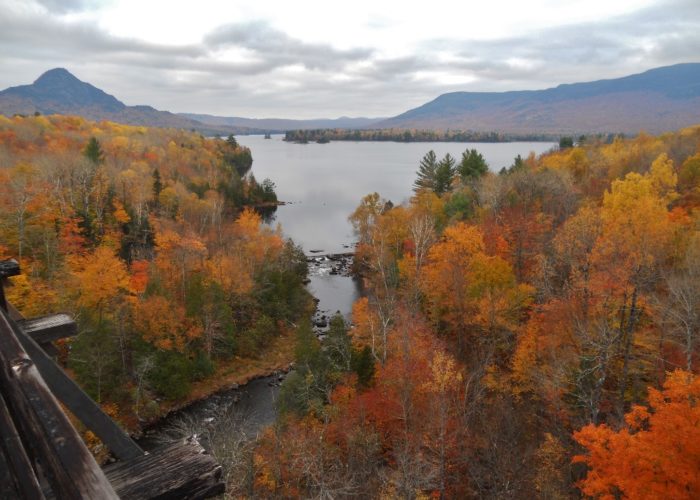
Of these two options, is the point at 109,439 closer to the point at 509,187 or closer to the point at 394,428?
the point at 394,428

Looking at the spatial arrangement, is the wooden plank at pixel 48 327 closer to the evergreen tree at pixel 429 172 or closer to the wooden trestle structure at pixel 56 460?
the wooden trestle structure at pixel 56 460

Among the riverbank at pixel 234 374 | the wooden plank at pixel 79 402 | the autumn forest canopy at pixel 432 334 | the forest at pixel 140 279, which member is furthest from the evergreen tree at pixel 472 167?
the wooden plank at pixel 79 402

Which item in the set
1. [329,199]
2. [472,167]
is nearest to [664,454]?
[472,167]

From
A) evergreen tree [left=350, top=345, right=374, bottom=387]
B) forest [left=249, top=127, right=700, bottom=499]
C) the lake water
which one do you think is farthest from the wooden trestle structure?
the lake water

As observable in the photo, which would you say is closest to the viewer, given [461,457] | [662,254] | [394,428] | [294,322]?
[461,457]

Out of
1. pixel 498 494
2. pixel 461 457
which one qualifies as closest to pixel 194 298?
pixel 461 457

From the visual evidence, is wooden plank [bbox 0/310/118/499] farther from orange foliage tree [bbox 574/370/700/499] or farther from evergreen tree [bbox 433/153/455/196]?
evergreen tree [bbox 433/153/455/196]
